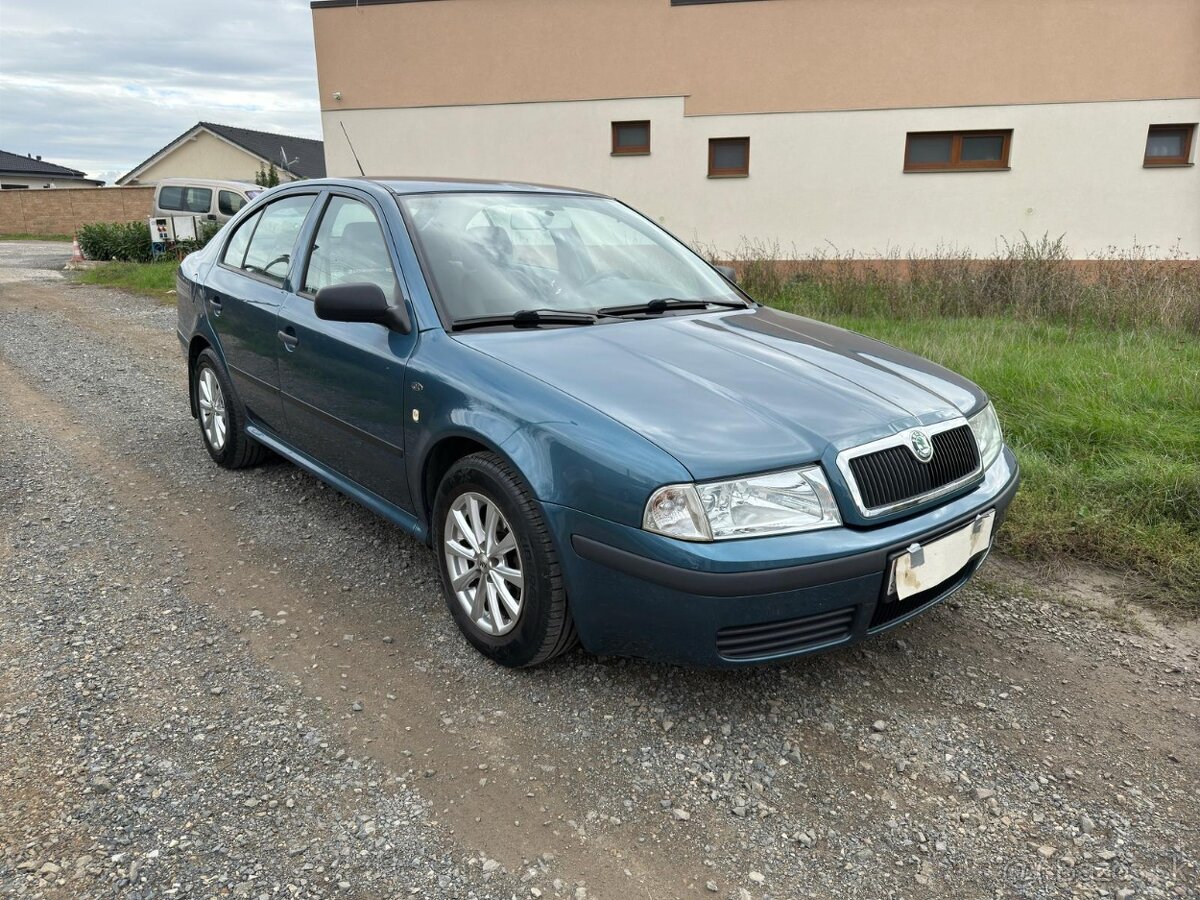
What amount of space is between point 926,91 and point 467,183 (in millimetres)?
12071

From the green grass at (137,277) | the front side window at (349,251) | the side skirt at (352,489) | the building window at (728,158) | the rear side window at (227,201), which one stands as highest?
the building window at (728,158)

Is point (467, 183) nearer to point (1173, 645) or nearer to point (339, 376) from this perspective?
point (339, 376)

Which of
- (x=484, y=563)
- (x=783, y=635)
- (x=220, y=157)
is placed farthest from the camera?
(x=220, y=157)

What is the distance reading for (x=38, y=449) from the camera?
17.4 ft

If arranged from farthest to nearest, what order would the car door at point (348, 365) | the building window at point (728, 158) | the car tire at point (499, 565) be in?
1. the building window at point (728, 158)
2. the car door at point (348, 365)
3. the car tire at point (499, 565)

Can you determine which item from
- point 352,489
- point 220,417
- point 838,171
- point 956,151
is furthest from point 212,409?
point 956,151

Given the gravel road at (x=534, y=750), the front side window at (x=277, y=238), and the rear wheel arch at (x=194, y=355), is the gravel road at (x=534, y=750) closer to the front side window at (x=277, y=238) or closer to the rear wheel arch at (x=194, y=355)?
the front side window at (x=277, y=238)

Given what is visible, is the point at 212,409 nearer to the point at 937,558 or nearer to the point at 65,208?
the point at 937,558

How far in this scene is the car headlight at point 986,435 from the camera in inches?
117

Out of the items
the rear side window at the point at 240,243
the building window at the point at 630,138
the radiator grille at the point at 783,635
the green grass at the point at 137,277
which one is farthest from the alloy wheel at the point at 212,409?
the building window at the point at 630,138

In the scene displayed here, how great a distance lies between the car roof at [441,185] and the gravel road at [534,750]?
61.7 inches

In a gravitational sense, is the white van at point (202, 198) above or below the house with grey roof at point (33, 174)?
below

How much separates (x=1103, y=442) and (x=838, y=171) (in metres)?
10.6

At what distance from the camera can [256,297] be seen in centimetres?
412
